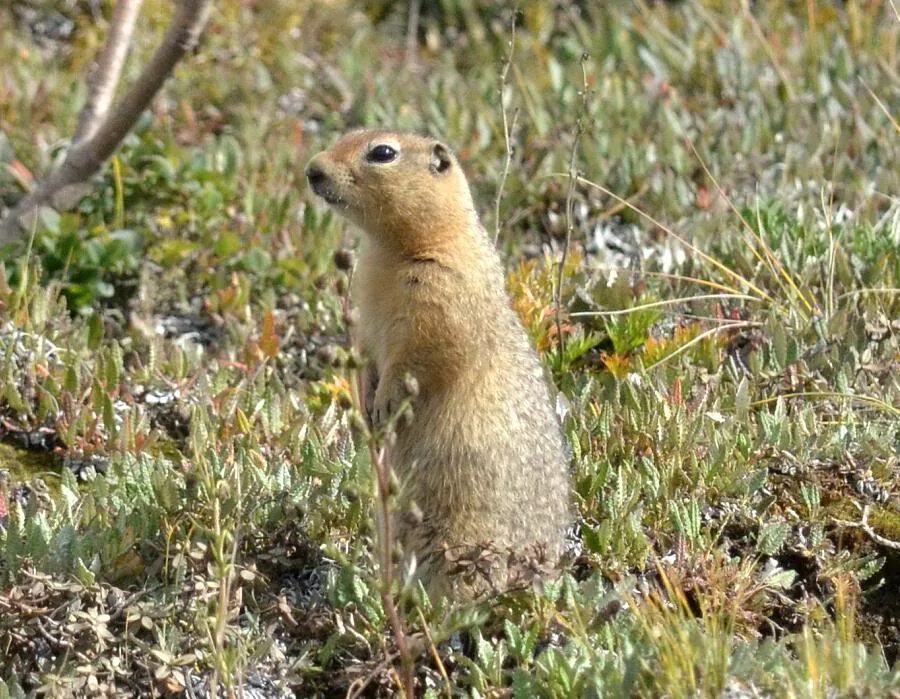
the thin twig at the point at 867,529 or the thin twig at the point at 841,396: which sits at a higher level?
the thin twig at the point at 841,396

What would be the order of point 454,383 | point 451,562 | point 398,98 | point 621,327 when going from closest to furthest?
point 451,562, point 454,383, point 621,327, point 398,98

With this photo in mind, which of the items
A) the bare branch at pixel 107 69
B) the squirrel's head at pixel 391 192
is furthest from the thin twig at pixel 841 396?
the bare branch at pixel 107 69

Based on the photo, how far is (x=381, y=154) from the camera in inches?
199

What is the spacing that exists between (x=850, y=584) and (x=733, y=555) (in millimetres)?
422

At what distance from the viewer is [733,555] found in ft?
16.3

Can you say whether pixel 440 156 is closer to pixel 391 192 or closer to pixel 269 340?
pixel 391 192

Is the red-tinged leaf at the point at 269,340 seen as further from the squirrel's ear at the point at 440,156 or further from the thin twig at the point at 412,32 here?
the thin twig at the point at 412,32

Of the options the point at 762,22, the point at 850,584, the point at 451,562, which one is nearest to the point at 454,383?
the point at 451,562

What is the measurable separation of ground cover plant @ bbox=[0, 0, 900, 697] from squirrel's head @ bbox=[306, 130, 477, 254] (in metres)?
0.57

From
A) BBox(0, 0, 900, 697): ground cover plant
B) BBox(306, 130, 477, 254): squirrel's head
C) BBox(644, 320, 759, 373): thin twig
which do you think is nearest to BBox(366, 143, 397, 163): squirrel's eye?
BBox(306, 130, 477, 254): squirrel's head

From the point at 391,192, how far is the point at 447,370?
28.3 inches

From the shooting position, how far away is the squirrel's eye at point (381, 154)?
5.06 m

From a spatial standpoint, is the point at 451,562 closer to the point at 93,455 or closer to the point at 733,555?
the point at 733,555

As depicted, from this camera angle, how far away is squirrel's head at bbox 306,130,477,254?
196 inches
